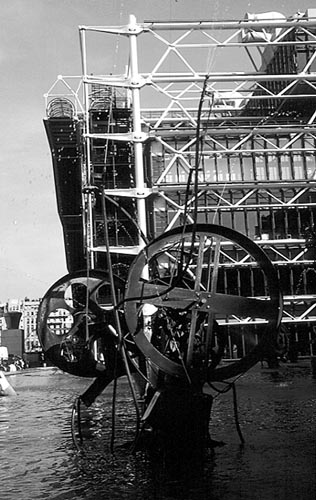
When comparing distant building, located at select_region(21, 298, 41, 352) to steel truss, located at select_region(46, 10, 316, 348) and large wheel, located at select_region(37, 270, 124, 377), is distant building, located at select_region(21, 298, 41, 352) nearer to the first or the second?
steel truss, located at select_region(46, 10, 316, 348)

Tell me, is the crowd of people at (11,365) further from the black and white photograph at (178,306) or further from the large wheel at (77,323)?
the large wheel at (77,323)

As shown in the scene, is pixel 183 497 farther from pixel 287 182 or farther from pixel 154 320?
pixel 287 182

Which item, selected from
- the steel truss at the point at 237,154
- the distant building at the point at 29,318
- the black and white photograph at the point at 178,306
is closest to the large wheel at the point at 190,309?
the black and white photograph at the point at 178,306

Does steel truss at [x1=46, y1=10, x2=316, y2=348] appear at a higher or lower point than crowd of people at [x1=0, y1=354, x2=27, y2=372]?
higher

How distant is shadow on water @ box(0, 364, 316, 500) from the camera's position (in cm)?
881

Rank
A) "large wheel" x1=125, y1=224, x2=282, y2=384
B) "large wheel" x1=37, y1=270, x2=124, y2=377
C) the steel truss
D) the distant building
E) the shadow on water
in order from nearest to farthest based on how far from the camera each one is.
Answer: the shadow on water < "large wheel" x1=125, y1=224, x2=282, y2=384 < "large wheel" x1=37, y1=270, x2=124, y2=377 < the steel truss < the distant building

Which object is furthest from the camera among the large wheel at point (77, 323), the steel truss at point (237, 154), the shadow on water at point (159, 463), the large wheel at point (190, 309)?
the steel truss at point (237, 154)

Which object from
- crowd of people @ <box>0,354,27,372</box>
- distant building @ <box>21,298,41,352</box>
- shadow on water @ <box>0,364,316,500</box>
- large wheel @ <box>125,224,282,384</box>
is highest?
distant building @ <box>21,298,41,352</box>

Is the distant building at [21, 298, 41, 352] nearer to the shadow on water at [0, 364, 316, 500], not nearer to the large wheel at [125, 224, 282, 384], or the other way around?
the shadow on water at [0, 364, 316, 500]

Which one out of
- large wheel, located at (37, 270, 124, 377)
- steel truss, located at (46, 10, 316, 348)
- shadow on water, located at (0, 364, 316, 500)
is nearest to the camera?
shadow on water, located at (0, 364, 316, 500)

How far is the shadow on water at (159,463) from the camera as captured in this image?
881cm

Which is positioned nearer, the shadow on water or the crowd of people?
the shadow on water

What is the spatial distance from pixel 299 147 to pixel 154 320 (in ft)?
144

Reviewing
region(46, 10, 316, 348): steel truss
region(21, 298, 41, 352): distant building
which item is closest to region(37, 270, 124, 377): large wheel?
region(46, 10, 316, 348): steel truss
